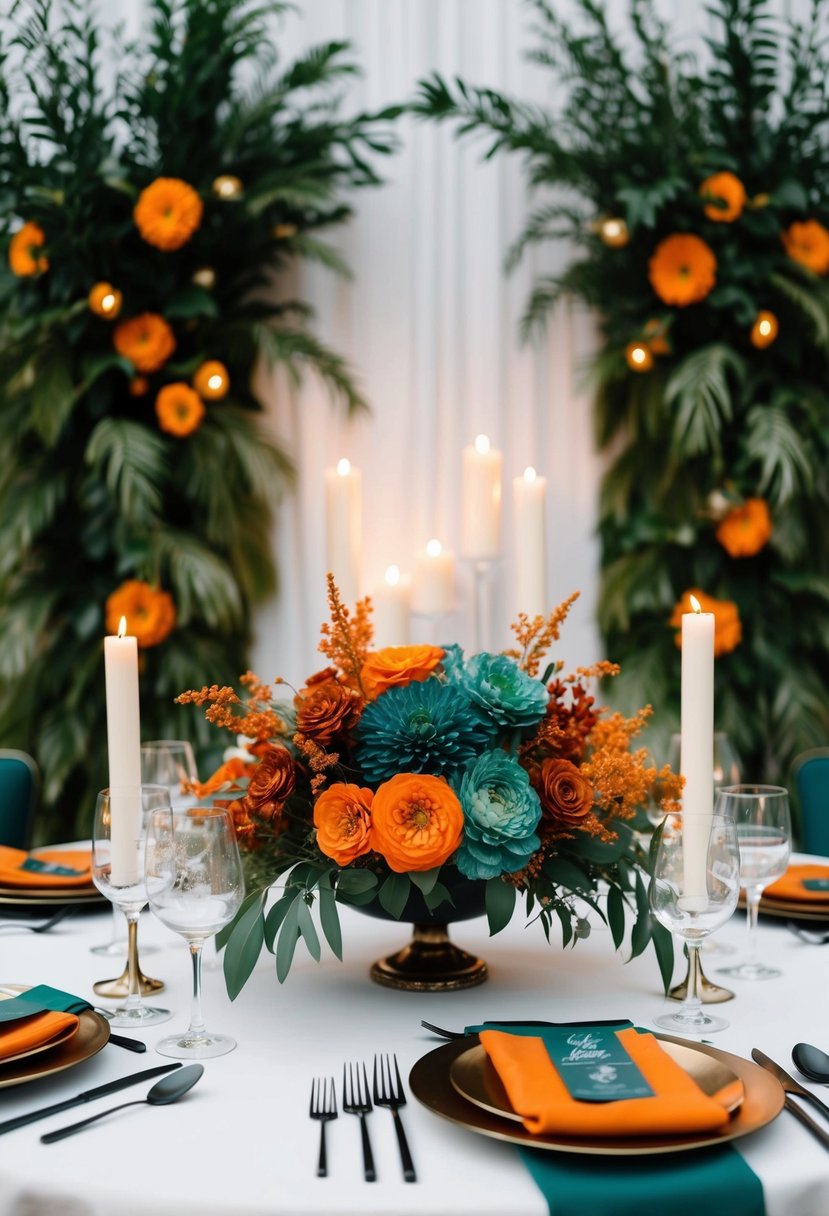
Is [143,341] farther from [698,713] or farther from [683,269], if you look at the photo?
[698,713]

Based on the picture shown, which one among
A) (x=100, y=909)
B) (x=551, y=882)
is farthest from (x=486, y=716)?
(x=100, y=909)

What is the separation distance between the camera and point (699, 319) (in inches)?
124

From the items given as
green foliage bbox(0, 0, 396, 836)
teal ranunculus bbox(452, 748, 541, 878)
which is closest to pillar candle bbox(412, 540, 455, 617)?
green foliage bbox(0, 0, 396, 836)

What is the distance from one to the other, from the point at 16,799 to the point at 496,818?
3.95ft

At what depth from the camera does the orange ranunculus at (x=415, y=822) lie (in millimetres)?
1153

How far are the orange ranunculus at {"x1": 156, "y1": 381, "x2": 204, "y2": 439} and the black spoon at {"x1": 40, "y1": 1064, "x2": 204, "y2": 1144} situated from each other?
6.96 ft

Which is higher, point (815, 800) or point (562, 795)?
point (562, 795)

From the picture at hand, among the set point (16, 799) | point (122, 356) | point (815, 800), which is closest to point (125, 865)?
point (16, 799)

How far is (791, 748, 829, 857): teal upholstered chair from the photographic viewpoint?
2.18 meters

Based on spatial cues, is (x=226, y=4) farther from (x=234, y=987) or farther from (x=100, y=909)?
(x=234, y=987)

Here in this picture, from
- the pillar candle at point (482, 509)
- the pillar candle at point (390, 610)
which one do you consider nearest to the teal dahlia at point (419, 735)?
the pillar candle at point (390, 610)

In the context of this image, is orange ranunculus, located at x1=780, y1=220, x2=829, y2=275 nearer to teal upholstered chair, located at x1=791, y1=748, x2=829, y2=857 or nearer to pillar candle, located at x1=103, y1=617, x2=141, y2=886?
teal upholstered chair, located at x1=791, y1=748, x2=829, y2=857

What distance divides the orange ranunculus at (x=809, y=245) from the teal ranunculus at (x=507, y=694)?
2119mm

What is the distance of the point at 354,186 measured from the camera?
3191mm
